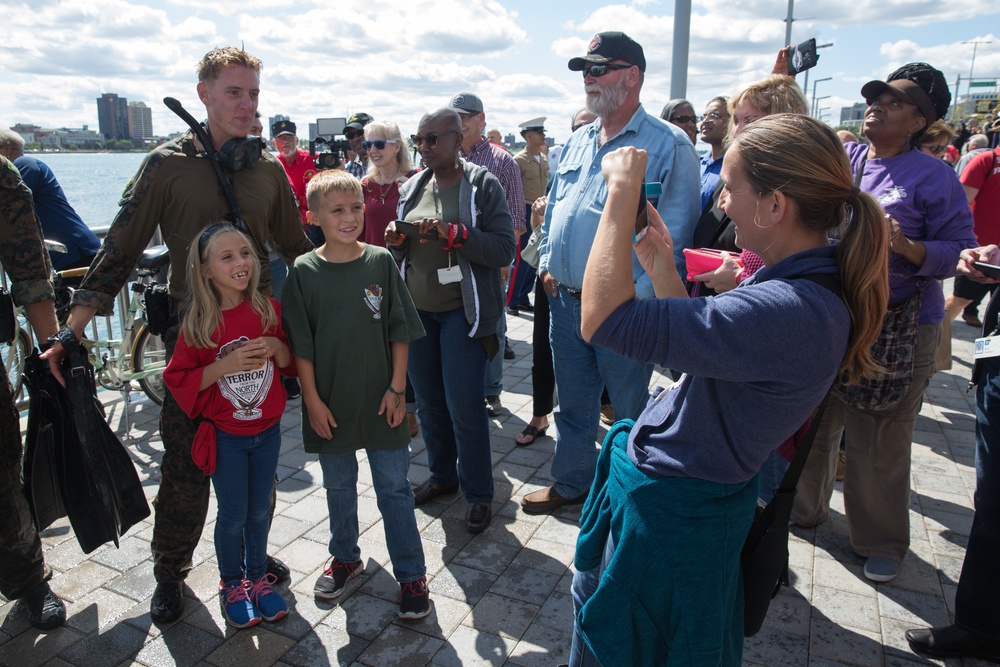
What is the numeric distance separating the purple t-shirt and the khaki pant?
1.35 ft

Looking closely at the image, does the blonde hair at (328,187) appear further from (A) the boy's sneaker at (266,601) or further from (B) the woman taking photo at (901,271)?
(B) the woman taking photo at (901,271)

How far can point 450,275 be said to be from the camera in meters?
3.43

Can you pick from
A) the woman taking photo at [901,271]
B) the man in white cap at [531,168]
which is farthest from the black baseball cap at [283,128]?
the woman taking photo at [901,271]

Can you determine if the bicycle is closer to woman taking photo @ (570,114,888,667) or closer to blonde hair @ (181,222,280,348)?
blonde hair @ (181,222,280,348)

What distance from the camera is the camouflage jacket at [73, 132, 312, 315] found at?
8.75 ft

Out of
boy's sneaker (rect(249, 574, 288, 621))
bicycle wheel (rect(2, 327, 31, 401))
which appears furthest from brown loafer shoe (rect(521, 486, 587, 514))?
bicycle wheel (rect(2, 327, 31, 401))

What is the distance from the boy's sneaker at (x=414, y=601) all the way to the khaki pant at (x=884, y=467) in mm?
1793

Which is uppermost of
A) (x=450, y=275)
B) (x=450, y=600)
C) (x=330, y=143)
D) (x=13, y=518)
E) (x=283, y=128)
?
(x=283, y=128)

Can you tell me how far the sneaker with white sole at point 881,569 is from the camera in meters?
3.12

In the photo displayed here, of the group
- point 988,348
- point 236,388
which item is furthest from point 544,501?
point 988,348

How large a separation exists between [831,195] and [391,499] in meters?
2.09

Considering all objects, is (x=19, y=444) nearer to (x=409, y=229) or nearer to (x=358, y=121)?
(x=409, y=229)

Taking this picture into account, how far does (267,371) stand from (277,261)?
12.0ft

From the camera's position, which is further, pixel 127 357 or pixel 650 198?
pixel 127 357
